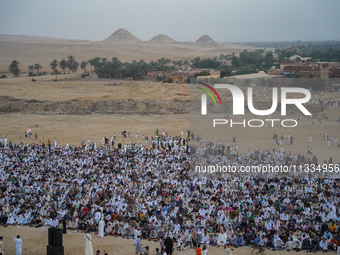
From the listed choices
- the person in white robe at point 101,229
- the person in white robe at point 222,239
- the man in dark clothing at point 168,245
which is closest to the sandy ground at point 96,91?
the person in white robe at point 101,229

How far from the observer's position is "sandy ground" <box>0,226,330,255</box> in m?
12.2

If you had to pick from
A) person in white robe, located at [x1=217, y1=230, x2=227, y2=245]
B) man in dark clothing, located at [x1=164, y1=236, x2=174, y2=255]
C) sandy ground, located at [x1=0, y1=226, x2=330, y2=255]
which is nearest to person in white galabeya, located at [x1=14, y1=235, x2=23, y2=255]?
sandy ground, located at [x1=0, y1=226, x2=330, y2=255]

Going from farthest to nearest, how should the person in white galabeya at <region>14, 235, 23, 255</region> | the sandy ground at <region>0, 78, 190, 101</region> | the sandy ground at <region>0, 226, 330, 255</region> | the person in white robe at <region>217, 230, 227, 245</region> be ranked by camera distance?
the sandy ground at <region>0, 78, 190, 101</region>
the person in white robe at <region>217, 230, 227, 245</region>
the sandy ground at <region>0, 226, 330, 255</region>
the person in white galabeya at <region>14, 235, 23, 255</region>

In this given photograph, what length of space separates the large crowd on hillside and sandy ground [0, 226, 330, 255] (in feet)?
1.19

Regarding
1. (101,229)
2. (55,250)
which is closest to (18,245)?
(55,250)

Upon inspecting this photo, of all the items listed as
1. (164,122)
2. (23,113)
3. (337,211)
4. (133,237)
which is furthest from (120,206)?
(23,113)

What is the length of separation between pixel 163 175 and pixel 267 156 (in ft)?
23.2

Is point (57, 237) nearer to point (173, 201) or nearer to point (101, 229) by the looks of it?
point (101, 229)

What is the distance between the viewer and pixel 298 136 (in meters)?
26.8

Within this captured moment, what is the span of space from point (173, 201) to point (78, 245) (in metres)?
4.29

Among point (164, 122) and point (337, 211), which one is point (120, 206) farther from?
point (164, 122)

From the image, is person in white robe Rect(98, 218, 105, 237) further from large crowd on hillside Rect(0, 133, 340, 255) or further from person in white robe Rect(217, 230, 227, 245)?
person in white robe Rect(217, 230, 227, 245)

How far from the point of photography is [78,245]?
12.8 metres

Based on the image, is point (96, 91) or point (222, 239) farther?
point (96, 91)
